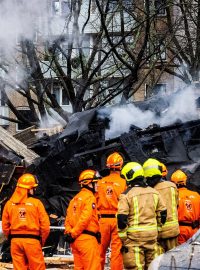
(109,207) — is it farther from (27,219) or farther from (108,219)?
(27,219)

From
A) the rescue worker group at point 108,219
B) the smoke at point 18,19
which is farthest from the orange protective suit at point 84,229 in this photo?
the smoke at point 18,19

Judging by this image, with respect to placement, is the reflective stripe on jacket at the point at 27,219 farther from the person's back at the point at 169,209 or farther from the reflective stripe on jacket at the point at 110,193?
the person's back at the point at 169,209

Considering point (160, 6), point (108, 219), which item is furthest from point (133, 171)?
point (160, 6)

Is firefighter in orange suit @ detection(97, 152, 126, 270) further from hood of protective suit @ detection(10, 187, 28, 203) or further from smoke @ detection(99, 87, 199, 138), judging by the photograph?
smoke @ detection(99, 87, 199, 138)

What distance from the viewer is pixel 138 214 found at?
24.7 ft

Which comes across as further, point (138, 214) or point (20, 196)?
point (20, 196)

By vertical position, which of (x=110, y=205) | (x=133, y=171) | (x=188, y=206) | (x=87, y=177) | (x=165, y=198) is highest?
(x=133, y=171)

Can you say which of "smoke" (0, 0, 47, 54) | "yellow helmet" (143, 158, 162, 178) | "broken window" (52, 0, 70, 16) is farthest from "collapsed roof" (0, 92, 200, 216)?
"broken window" (52, 0, 70, 16)

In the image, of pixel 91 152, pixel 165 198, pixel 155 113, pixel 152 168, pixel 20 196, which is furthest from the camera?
pixel 155 113

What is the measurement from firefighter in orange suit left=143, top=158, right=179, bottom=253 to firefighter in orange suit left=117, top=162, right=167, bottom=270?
62 cm

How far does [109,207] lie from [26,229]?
57.1 inches

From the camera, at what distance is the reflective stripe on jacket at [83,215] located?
8617 mm

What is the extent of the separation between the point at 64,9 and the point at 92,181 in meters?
10.9

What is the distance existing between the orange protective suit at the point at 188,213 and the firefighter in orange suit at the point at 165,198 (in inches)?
57.9
